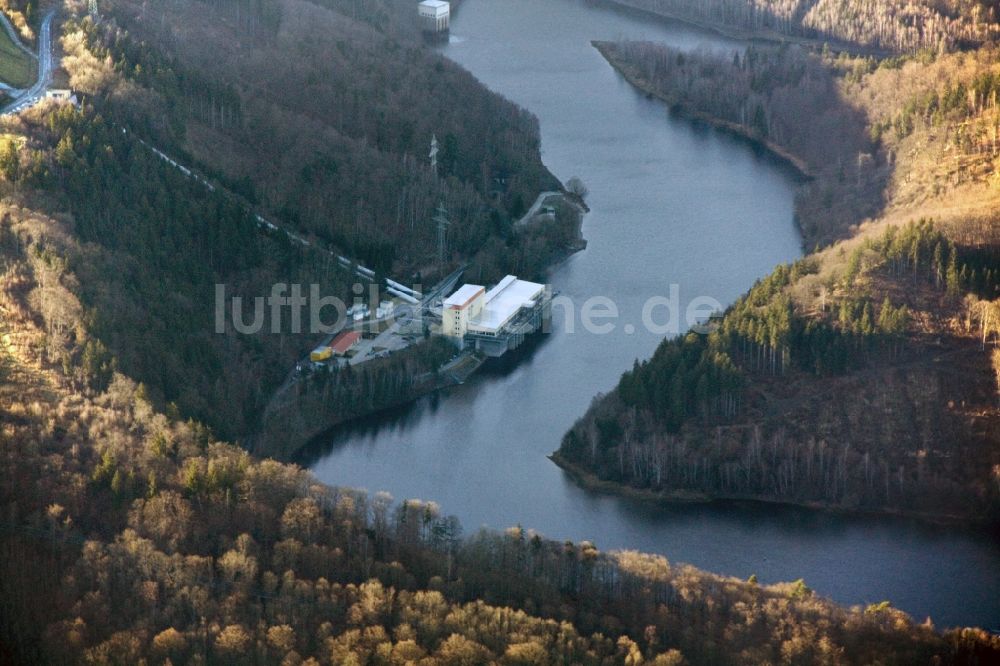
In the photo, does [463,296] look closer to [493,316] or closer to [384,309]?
[493,316]

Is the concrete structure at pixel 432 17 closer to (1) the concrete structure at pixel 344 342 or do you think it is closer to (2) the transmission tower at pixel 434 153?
(2) the transmission tower at pixel 434 153

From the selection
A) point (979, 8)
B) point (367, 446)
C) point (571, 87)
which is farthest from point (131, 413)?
point (979, 8)

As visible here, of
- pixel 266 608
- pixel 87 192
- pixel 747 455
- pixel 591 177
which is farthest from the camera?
pixel 591 177

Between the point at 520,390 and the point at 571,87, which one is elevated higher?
the point at 571,87

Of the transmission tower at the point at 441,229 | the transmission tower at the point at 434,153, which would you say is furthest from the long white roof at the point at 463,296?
the transmission tower at the point at 434,153

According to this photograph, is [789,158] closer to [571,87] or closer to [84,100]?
[571,87]

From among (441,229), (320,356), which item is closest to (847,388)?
(320,356)

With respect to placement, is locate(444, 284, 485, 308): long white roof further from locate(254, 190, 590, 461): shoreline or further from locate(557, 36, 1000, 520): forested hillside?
locate(557, 36, 1000, 520): forested hillside
